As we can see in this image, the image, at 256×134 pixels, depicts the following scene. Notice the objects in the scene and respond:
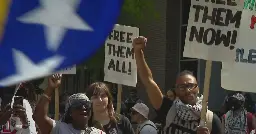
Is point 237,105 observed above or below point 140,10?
below

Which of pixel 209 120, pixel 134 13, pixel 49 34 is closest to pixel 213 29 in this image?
pixel 209 120

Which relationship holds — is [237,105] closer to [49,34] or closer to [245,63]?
[245,63]

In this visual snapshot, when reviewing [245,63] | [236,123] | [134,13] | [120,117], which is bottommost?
[236,123]

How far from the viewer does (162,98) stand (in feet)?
14.4

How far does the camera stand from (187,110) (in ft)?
14.2

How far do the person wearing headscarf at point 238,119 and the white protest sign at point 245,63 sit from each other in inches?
116

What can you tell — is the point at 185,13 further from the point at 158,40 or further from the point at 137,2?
the point at 137,2

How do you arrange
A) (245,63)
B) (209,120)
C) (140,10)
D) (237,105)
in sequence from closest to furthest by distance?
(209,120), (245,63), (237,105), (140,10)

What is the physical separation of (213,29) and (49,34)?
3758 mm

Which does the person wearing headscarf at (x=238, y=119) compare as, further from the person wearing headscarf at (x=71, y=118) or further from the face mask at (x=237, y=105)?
the person wearing headscarf at (x=71, y=118)

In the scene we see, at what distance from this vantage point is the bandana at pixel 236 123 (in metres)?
8.79

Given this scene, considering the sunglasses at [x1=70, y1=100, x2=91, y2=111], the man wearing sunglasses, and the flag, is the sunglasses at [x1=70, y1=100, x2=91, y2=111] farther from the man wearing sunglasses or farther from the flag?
the flag

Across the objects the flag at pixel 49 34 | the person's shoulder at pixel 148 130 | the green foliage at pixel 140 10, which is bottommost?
the person's shoulder at pixel 148 130

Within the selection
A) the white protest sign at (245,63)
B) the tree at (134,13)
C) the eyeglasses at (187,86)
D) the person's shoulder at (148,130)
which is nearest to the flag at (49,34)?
the eyeglasses at (187,86)
